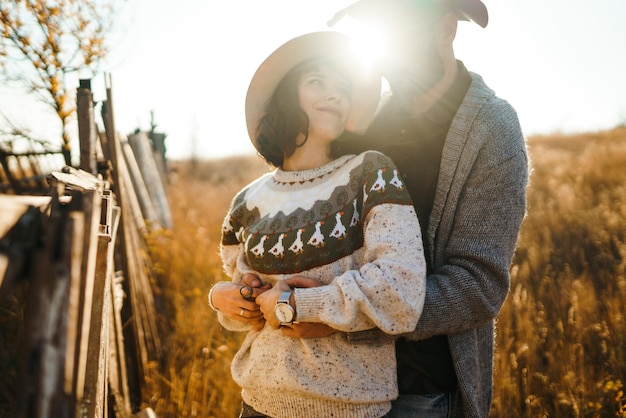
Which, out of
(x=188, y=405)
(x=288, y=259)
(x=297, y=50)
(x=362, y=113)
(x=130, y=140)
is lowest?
(x=188, y=405)

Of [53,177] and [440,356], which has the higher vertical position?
[53,177]

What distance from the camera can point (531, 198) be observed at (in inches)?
305

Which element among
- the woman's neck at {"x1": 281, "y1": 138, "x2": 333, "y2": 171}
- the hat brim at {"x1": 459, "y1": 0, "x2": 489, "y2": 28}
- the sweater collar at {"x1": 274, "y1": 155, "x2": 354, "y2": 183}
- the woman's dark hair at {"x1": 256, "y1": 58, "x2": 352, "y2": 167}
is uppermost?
the hat brim at {"x1": 459, "y1": 0, "x2": 489, "y2": 28}

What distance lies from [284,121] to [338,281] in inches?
32.8

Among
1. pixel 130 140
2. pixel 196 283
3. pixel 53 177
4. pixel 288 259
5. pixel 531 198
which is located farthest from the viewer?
pixel 531 198

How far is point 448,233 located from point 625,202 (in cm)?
571

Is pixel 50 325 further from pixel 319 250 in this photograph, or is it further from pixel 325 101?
pixel 325 101

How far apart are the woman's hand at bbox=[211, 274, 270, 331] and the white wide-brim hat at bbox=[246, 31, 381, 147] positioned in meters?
0.78

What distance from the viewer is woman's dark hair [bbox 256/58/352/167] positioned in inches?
85.7

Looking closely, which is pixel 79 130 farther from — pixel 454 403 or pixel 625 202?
pixel 625 202

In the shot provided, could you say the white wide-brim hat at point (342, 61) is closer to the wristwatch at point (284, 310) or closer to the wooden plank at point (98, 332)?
the wristwatch at point (284, 310)

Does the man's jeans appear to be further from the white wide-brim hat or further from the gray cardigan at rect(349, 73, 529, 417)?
the white wide-brim hat

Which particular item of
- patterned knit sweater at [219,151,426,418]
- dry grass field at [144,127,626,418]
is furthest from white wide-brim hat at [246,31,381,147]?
dry grass field at [144,127,626,418]

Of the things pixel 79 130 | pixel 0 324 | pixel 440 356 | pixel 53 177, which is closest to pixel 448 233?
pixel 440 356
